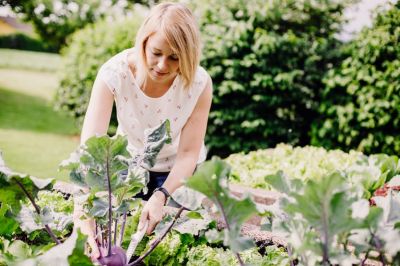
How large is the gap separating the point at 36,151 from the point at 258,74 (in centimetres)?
417

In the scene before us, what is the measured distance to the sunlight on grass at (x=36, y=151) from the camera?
22.8ft

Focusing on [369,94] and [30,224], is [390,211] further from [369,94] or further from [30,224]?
[369,94]

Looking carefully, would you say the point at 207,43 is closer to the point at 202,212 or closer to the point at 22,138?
the point at 22,138

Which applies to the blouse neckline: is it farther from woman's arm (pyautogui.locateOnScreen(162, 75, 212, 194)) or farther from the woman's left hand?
the woman's left hand

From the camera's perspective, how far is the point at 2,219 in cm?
174

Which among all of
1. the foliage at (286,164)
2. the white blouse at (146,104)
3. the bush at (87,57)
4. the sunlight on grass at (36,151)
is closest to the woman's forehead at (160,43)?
the white blouse at (146,104)

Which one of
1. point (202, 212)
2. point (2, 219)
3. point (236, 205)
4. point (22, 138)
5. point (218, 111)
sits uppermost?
point (236, 205)

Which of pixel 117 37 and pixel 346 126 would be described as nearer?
pixel 346 126

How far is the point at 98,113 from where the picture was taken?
2.16 metres

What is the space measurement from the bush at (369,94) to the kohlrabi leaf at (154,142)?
513 cm

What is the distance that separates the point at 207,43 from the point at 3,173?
236 inches

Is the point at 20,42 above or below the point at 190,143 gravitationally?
below

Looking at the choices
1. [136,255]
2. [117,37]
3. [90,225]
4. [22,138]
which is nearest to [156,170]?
[136,255]

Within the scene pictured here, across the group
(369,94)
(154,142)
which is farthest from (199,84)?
(369,94)
